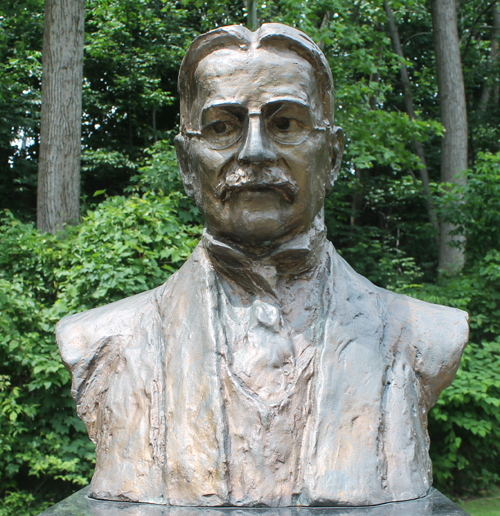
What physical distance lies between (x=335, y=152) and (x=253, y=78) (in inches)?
20.7

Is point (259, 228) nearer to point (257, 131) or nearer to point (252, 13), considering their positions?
point (257, 131)

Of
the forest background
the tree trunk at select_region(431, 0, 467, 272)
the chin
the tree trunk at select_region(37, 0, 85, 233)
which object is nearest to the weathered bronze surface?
the chin

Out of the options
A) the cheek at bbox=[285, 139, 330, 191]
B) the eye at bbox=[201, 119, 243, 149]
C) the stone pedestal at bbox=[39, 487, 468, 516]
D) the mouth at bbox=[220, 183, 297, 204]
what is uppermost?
the eye at bbox=[201, 119, 243, 149]

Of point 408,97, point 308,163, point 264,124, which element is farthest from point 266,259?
point 408,97

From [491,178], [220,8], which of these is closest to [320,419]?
[491,178]

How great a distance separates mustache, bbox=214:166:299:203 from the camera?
2.17 m

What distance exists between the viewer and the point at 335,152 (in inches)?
100

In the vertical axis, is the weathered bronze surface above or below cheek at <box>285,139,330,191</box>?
below

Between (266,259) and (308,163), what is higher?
(308,163)

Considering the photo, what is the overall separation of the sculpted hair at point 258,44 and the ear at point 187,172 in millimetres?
174

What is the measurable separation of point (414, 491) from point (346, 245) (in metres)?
9.56

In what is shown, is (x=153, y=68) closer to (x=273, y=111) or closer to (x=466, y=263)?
(x=466, y=263)

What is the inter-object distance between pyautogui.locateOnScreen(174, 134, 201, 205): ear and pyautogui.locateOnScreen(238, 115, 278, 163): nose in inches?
13.6

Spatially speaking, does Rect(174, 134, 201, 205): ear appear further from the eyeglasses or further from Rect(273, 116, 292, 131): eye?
Rect(273, 116, 292, 131): eye
